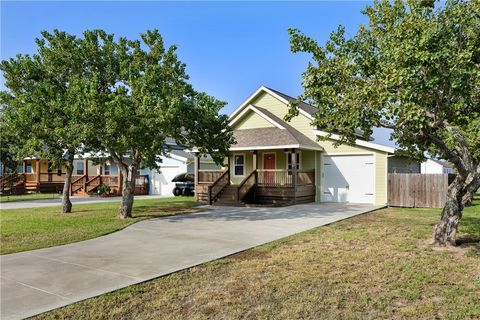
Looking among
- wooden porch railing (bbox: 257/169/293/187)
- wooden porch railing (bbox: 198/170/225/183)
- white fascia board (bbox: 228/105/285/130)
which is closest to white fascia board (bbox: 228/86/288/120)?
white fascia board (bbox: 228/105/285/130)

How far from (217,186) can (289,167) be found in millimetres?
4262

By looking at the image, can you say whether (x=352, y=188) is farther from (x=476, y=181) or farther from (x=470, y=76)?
(x=470, y=76)

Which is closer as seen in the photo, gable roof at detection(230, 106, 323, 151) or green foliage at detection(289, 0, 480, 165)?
green foliage at detection(289, 0, 480, 165)

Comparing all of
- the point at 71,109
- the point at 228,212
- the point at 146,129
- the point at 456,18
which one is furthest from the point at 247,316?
the point at 228,212

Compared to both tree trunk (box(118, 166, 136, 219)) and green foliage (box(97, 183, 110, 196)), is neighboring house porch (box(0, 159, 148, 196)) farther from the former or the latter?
tree trunk (box(118, 166, 136, 219))

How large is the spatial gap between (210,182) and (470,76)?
1626 cm

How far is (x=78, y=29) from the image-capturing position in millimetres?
14078

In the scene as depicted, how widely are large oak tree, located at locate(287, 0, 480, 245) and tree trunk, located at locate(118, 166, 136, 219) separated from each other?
7.91m

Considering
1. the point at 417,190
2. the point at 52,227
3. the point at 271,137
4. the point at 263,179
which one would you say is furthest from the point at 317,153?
the point at 52,227

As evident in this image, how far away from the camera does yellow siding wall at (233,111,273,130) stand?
21.8m

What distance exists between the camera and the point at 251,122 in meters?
22.3

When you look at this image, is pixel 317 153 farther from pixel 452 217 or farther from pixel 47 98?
pixel 47 98

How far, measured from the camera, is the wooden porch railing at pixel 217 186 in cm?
1944

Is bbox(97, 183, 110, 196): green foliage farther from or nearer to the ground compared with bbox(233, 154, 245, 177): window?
nearer to the ground
